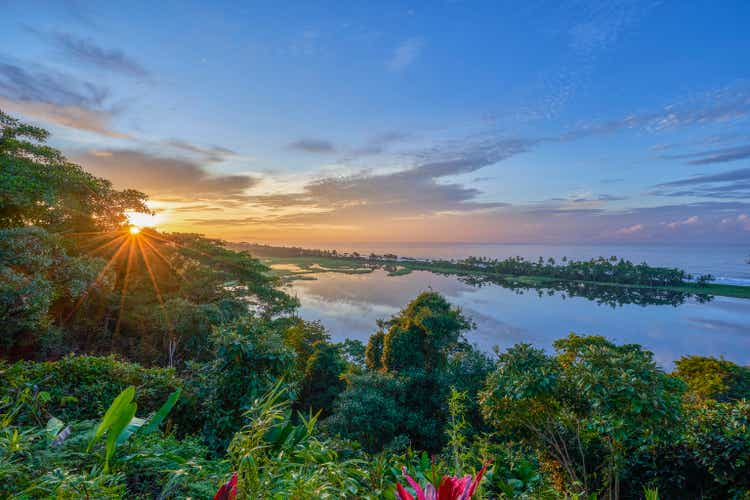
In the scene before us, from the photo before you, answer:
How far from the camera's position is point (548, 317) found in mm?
23047

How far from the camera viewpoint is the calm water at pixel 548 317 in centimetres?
1753

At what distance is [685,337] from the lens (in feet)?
61.3

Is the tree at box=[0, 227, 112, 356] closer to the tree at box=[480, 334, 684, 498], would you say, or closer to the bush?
the bush

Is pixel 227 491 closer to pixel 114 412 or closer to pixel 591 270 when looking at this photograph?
pixel 114 412

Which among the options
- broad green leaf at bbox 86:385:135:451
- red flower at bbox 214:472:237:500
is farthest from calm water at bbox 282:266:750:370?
red flower at bbox 214:472:237:500

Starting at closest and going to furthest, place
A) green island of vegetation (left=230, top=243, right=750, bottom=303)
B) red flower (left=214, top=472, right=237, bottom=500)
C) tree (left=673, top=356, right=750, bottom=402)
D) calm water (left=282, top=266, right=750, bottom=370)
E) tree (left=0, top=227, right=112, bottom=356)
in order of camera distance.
A: red flower (left=214, top=472, right=237, bottom=500), tree (left=0, top=227, right=112, bottom=356), tree (left=673, top=356, right=750, bottom=402), calm water (left=282, top=266, right=750, bottom=370), green island of vegetation (left=230, top=243, right=750, bottom=303)

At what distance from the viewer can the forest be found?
4.58 feet

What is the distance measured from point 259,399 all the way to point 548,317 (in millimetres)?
25902

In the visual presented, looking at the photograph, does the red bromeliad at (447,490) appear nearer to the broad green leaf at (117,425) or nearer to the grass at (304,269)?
the broad green leaf at (117,425)

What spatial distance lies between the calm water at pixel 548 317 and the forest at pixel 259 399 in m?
8.06

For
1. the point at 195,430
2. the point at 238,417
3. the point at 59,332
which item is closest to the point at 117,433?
the point at 238,417

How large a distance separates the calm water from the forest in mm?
8065

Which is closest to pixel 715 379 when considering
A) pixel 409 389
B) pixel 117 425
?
pixel 409 389

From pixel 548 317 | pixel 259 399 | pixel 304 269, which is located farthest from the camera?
pixel 304 269
